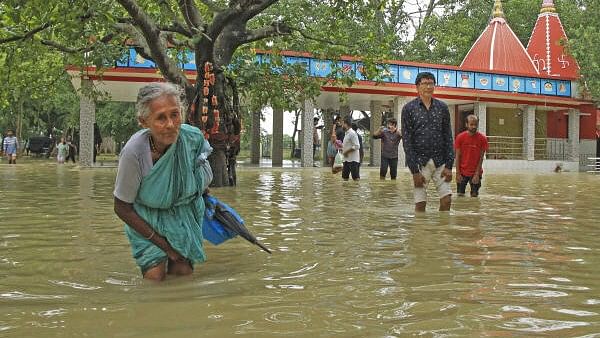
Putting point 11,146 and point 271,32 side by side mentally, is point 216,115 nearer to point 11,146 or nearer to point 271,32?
point 271,32

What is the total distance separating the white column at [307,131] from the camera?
24016 mm

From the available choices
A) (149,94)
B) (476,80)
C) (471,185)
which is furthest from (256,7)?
(476,80)

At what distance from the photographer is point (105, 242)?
16.1 ft

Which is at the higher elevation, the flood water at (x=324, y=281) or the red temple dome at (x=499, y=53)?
the red temple dome at (x=499, y=53)

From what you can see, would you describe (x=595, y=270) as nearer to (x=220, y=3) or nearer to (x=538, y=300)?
(x=538, y=300)

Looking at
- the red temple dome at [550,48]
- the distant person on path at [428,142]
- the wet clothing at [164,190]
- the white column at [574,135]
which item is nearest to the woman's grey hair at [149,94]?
the wet clothing at [164,190]

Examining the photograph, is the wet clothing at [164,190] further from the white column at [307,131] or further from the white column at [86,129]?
the white column at [307,131]

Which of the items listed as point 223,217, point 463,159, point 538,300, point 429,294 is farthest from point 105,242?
point 463,159

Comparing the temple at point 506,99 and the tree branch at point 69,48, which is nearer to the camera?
the tree branch at point 69,48

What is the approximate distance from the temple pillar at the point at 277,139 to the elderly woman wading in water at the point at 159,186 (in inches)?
928

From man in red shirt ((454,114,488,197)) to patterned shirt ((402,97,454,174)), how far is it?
8.25 ft

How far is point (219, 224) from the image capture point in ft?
12.9

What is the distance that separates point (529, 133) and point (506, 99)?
2.48 m

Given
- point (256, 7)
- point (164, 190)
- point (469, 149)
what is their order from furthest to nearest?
point (256, 7), point (469, 149), point (164, 190)
